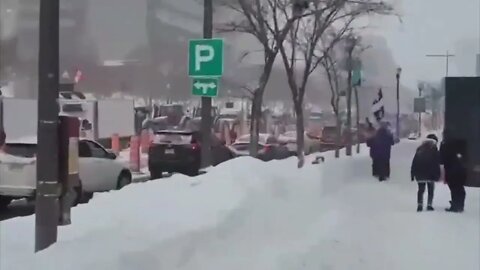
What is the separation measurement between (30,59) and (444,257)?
135 feet

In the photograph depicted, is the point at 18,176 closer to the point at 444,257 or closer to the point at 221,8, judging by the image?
the point at 444,257

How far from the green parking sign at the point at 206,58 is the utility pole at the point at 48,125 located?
21.7 ft

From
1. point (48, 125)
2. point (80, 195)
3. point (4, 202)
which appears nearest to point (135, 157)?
point (80, 195)

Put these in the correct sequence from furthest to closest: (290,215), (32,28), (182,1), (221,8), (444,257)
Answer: (182,1) → (32,28) → (221,8) → (290,215) → (444,257)

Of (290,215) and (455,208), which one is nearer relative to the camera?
(290,215)

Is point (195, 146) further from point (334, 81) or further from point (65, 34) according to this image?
point (65, 34)

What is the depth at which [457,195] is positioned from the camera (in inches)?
599

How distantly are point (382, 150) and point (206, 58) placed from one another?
932cm

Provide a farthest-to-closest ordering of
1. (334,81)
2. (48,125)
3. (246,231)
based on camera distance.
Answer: (334,81), (246,231), (48,125)

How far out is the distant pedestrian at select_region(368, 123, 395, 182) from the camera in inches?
883

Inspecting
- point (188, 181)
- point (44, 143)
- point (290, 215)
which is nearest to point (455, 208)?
point (290, 215)

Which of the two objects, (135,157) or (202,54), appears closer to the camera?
(202,54)

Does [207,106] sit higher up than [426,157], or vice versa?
[207,106]

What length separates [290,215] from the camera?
13.1 m
